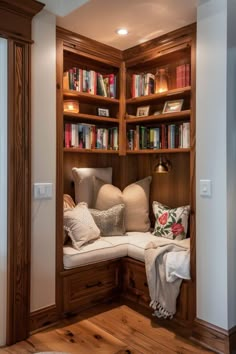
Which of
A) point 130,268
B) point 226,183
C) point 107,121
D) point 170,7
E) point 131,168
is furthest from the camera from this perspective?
point 131,168

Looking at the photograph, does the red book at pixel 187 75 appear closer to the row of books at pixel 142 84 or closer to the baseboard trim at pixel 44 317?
the row of books at pixel 142 84

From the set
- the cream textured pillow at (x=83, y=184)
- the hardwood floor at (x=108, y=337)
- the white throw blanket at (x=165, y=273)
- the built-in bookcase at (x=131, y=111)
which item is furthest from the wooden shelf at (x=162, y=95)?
the hardwood floor at (x=108, y=337)

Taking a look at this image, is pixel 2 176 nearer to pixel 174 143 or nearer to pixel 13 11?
pixel 13 11

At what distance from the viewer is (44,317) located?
8.22ft

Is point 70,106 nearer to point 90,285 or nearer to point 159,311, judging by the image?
point 90,285

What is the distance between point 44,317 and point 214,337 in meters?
1.29

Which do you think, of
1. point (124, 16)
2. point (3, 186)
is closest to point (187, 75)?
point (124, 16)

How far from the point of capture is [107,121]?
328cm

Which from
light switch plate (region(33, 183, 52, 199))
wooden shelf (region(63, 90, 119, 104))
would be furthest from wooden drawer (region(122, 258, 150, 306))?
wooden shelf (region(63, 90, 119, 104))

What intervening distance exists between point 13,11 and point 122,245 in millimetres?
2117

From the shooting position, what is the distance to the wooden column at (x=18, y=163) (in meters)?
2.26

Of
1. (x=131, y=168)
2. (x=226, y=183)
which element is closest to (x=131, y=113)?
(x=131, y=168)

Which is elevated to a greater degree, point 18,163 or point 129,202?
point 18,163

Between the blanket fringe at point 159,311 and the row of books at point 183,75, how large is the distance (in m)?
1.90
